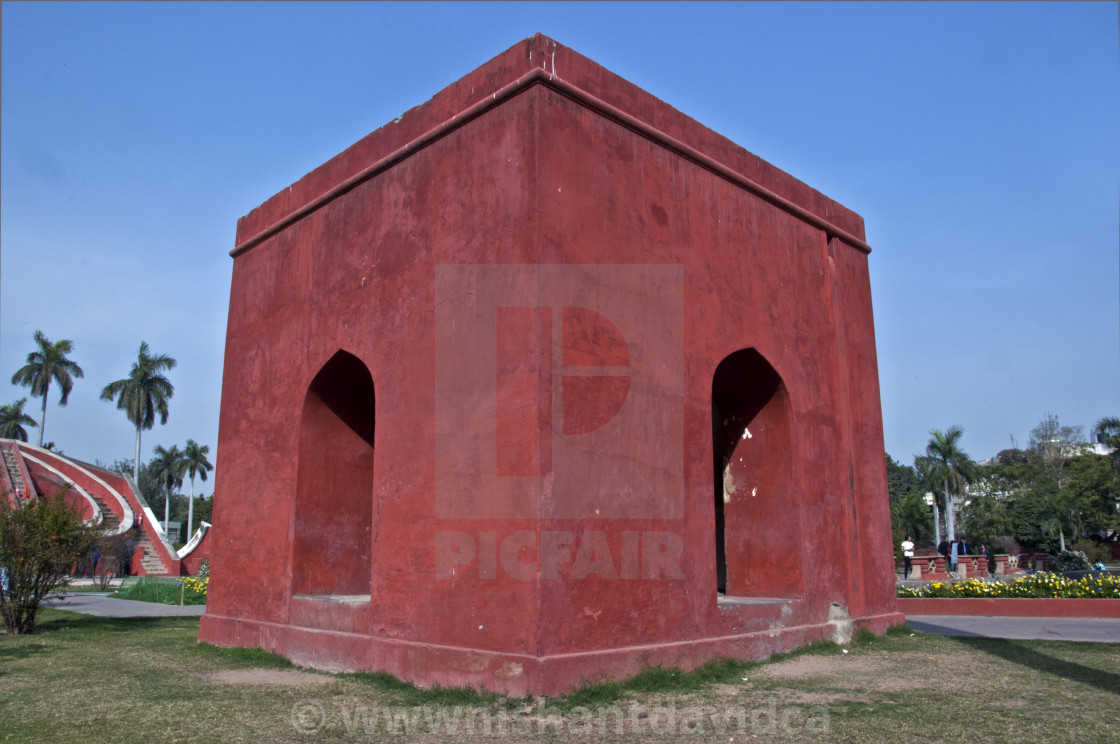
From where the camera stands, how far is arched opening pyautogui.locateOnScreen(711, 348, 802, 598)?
27.7ft

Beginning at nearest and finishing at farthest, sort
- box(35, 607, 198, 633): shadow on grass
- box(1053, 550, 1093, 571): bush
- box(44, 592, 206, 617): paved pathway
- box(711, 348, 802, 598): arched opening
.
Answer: box(711, 348, 802, 598): arched opening, box(35, 607, 198, 633): shadow on grass, box(44, 592, 206, 617): paved pathway, box(1053, 550, 1093, 571): bush

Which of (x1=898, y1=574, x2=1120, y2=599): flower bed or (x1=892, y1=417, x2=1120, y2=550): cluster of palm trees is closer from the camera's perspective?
(x1=898, y1=574, x2=1120, y2=599): flower bed

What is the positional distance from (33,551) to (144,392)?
1535 inches

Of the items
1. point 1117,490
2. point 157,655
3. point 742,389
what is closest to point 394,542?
point 157,655

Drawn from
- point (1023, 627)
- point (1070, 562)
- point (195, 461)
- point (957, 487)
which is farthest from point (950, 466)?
point (195, 461)

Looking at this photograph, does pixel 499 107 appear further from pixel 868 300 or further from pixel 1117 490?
pixel 1117 490

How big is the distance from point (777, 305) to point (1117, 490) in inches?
1531

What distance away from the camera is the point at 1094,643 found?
8.40m

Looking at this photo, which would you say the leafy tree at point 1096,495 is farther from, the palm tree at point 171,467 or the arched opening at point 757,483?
the palm tree at point 171,467

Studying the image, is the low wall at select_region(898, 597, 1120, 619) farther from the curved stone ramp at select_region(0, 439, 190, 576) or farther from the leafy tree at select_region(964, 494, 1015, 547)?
the leafy tree at select_region(964, 494, 1015, 547)

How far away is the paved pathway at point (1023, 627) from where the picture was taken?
9.17 metres
